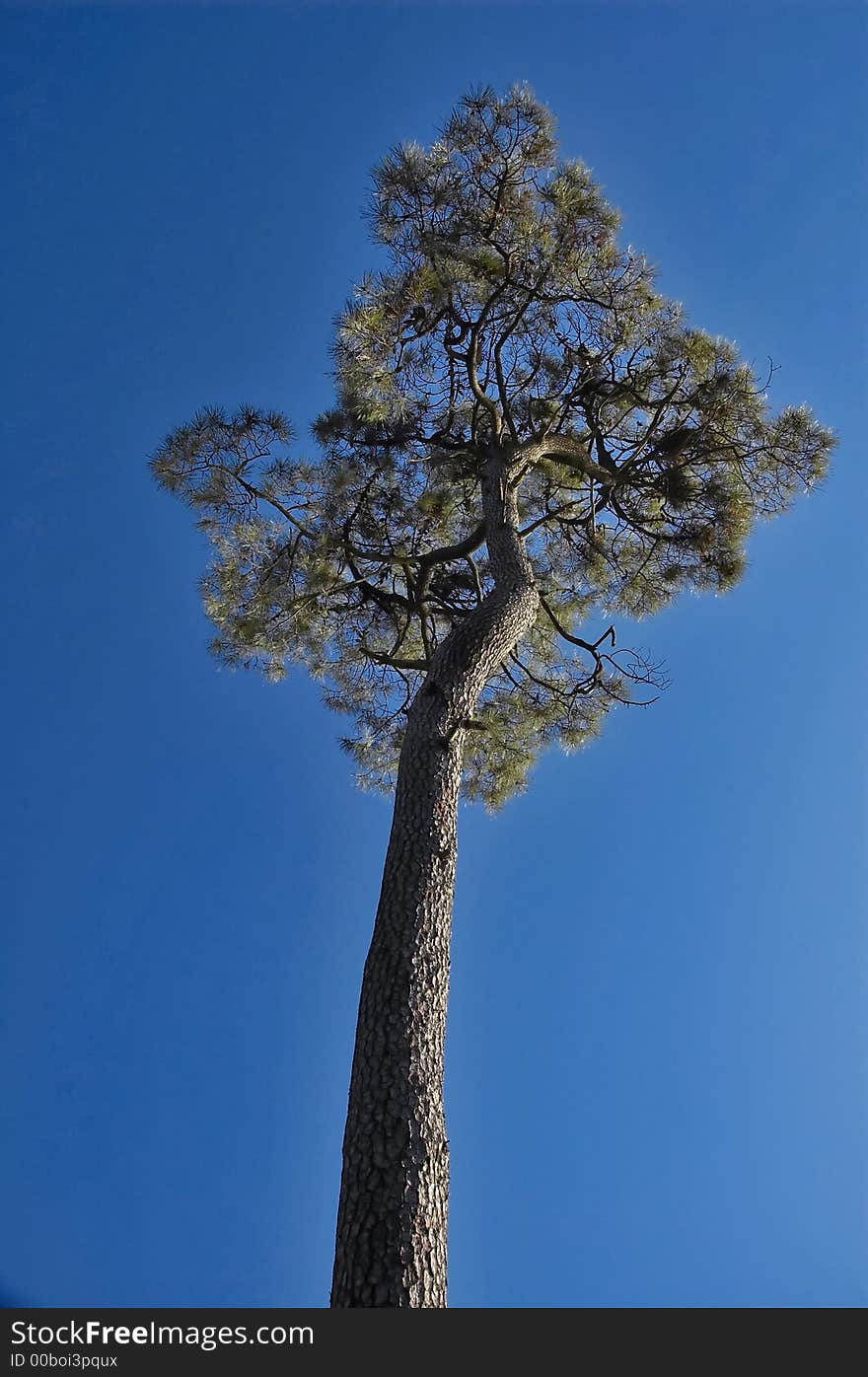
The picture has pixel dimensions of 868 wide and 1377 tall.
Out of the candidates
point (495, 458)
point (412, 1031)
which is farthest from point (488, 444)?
point (412, 1031)

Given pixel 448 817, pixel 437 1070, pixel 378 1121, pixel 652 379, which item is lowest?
pixel 378 1121

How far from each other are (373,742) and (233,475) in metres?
2.13

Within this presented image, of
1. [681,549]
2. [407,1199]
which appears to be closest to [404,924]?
[407,1199]

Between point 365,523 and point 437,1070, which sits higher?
point 365,523

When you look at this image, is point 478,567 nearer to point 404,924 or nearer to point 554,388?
point 554,388

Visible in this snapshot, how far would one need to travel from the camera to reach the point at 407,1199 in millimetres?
2096

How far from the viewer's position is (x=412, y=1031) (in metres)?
2.46
